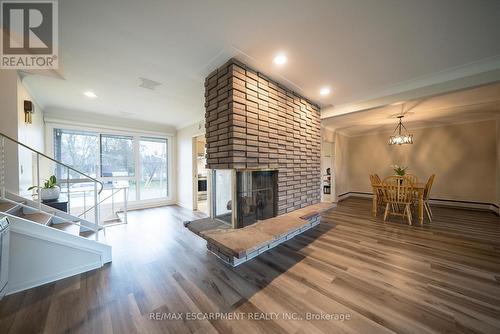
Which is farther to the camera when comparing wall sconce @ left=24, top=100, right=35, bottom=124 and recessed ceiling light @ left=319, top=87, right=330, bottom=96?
recessed ceiling light @ left=319, top=87, right=330, bottom=96

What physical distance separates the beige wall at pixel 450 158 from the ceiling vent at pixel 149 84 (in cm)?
546

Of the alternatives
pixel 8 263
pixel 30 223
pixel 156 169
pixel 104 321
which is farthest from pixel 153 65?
pixel 156 169

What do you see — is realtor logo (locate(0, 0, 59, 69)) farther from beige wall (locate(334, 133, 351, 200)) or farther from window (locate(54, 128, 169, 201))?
beige wall (locate(334, 133, 351, 200))

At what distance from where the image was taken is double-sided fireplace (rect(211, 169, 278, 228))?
216 centimetres

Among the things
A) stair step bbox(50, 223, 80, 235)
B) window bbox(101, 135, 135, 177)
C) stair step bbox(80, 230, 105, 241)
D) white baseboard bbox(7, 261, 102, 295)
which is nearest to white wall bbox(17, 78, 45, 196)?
stair step bbox(50, 223, 80, 235)

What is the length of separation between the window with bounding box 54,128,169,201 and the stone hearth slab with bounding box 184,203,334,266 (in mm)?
3680

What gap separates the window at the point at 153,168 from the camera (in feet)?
16.7

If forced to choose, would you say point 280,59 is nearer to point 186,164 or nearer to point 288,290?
point 288,290

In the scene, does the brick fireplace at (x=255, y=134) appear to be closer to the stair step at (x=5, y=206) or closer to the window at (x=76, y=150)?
the stair step at (x=5, y=206)

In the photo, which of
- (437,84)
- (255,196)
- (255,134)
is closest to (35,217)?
(255,196)

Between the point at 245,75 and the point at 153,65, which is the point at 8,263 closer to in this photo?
the point at 153,65

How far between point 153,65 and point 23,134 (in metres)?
2.31

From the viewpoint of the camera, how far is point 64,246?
1.90 metres

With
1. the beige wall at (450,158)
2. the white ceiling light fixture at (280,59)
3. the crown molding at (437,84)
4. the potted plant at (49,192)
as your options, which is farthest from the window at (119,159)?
the beige wall at (450,158)
